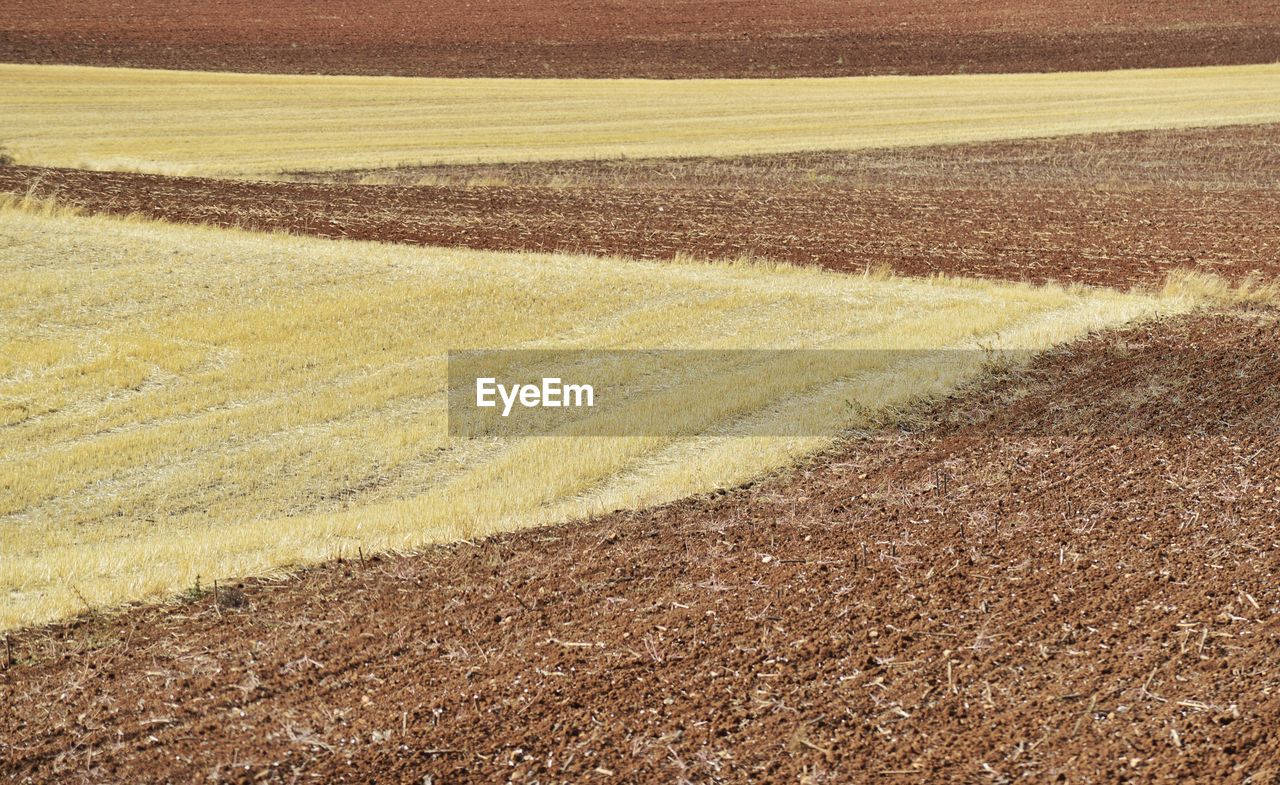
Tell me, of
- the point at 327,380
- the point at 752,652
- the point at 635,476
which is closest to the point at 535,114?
the point at 327,380

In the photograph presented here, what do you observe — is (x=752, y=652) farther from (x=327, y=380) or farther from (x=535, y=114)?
(x=535, y=114)

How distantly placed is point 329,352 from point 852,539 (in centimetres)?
949

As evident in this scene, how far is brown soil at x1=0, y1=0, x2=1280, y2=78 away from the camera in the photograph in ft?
205

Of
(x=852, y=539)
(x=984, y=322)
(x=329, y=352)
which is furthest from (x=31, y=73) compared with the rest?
(x=852, y=539)

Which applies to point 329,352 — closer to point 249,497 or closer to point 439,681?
point 249,497

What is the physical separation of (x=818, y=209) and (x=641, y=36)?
42.6 meters

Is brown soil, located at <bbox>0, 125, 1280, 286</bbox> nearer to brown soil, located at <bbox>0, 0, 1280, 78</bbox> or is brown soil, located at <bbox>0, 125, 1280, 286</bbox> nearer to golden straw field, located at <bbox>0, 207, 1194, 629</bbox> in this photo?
golden straw field, located at <bbox>0, 207, 1194, 629</bbox>

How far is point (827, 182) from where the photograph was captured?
34500 mm

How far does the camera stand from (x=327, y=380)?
1509 centimetres

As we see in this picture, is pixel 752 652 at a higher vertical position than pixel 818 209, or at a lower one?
higher

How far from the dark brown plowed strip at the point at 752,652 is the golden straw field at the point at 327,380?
132 centimetres

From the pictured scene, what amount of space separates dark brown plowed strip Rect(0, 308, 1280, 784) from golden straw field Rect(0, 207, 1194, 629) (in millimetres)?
1319

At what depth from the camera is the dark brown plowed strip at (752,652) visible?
5539 mm

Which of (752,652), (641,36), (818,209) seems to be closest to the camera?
(752,652)
